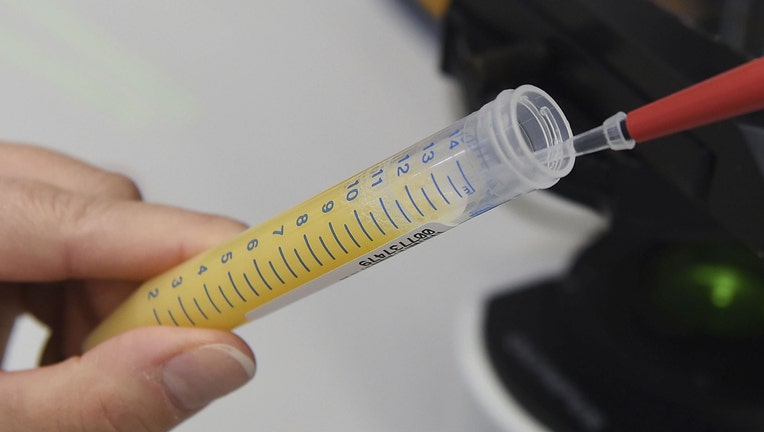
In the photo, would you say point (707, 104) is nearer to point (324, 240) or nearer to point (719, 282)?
point (324, 240)

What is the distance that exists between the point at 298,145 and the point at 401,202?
403 millimetres

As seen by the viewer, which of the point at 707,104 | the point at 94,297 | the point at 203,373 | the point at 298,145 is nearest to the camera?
the point at 707,104

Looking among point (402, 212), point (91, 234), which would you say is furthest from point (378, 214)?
point (91, 234)

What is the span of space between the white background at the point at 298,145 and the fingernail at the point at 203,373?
182 mm

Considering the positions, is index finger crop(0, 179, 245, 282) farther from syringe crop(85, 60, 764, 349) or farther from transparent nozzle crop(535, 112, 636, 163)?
transparent nozzle crop(535, 112, 636, 163)

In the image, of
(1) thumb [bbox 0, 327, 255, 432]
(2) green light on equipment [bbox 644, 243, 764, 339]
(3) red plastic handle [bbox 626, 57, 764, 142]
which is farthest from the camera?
(2) green light on equipment [bbox 644, 243, 764, 339]

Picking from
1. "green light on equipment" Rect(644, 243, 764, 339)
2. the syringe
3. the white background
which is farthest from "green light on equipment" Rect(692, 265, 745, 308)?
the syringe

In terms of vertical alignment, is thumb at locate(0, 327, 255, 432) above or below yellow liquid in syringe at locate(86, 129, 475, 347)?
below

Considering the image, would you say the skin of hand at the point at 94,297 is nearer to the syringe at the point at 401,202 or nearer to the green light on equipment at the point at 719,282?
the syringe at the point at 401,202

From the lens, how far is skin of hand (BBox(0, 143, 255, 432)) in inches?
15.4

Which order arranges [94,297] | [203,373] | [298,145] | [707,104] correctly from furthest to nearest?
[298,145] < [94,297] < [203,373] < [707,104]

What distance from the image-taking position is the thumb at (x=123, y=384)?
1.27ft

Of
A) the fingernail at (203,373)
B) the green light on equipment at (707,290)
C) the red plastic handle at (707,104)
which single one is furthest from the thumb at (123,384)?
the green light on equipment at (707,290)

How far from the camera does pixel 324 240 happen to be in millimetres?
368
